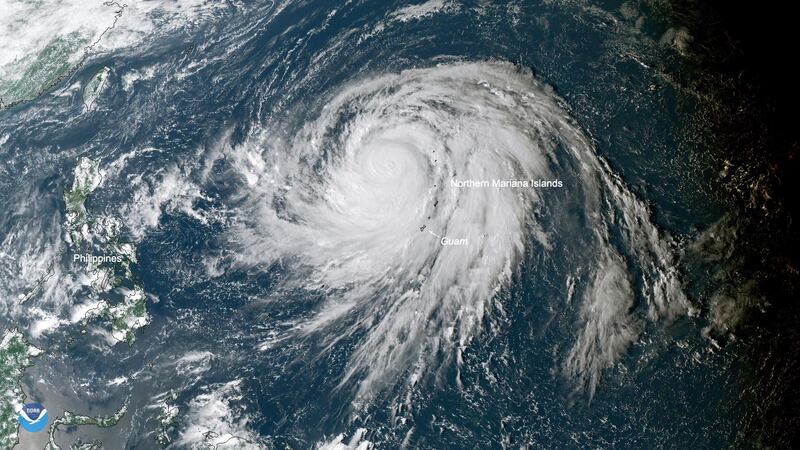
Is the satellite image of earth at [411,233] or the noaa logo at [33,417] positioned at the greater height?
the satellite image of earth at [411,233]

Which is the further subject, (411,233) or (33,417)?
(33,417)

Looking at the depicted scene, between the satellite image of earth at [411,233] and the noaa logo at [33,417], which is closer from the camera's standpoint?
the satellite image of earth at [411,233]

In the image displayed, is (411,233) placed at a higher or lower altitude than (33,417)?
higher

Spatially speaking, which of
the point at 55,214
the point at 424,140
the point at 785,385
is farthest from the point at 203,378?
the point at 785,385

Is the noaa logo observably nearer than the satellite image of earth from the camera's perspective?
No
